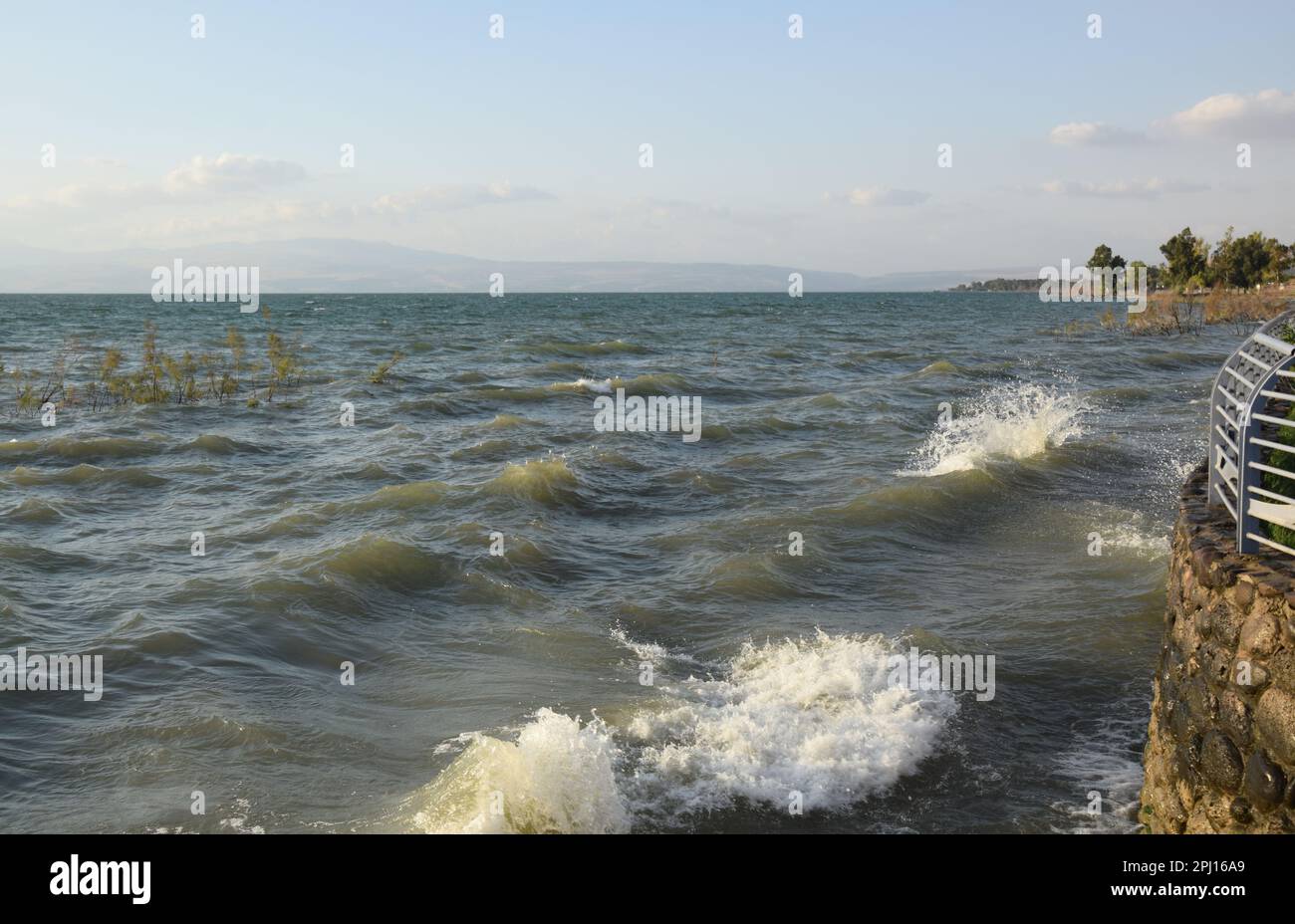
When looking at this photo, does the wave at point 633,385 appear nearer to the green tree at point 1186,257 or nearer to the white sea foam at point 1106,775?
the white sea foam at point 1106,775

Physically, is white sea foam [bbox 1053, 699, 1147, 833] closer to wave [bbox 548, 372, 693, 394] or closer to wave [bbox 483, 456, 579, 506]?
wave [bbox 483, 456, 579, 506]

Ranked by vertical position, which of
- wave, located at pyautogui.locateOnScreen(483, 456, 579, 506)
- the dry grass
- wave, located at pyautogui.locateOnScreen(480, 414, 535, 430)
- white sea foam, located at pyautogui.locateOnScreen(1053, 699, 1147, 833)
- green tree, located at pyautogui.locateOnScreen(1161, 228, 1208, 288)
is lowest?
white sea foam, located at pyautogui.locateOnScreen(1053, 699, 1147, 833)

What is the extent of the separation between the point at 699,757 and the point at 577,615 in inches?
144

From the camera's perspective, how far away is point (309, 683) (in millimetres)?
9484

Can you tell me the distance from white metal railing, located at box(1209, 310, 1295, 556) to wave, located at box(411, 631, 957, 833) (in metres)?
2.85

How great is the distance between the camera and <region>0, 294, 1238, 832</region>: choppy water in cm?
736

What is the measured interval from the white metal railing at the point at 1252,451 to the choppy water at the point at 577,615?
2186 millimetres

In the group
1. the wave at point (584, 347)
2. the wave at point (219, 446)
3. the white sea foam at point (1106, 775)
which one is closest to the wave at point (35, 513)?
the wave at point (219, 446)

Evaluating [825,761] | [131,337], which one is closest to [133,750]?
[825,761]

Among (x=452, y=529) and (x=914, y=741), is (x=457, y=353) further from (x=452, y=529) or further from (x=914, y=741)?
(x=914, y=741)

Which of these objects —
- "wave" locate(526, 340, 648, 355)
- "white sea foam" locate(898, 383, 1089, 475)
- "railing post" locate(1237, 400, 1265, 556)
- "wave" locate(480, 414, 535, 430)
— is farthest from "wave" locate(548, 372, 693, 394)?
"railing post" locate(1237, 400, 1265, 556)

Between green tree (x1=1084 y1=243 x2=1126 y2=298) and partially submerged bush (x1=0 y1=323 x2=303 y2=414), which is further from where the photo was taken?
green tree (x1=1084 y1=243 x2=1126 y2=298)

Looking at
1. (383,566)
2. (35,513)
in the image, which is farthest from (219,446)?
(383,566)

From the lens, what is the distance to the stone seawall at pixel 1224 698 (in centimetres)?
524
